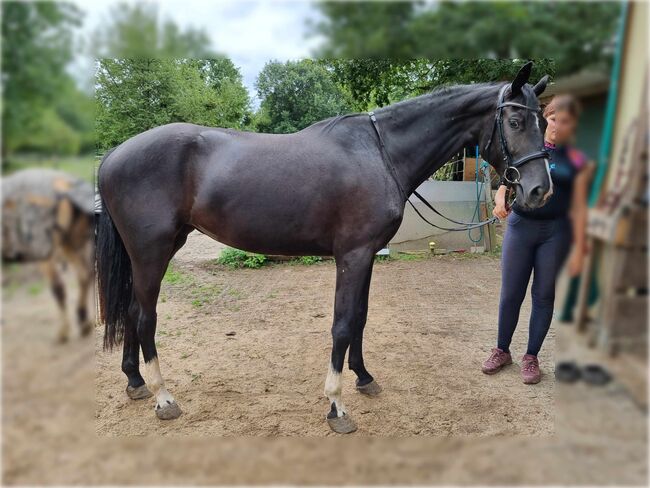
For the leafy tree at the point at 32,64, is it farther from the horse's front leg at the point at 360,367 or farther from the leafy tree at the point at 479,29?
the horse's front leg at the point at 360,367

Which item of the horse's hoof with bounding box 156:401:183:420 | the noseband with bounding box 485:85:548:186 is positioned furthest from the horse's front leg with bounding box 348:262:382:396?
the noseband with bounding box 485:85:548:186

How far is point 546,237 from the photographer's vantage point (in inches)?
83.6

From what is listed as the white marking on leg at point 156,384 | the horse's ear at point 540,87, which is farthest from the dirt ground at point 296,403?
the horse's ear at point 540,87

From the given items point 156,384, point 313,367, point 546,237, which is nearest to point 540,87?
point 546,237

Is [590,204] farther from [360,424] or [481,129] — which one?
[360,424]

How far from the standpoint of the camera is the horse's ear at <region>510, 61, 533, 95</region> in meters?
1.49

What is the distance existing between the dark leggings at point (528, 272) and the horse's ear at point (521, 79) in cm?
67

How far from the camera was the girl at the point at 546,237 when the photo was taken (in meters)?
0.68

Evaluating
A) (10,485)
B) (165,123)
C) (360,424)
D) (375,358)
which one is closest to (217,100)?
(165,123)

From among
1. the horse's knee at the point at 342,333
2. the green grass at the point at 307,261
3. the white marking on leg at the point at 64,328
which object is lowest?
the green grass at the point at 307,261

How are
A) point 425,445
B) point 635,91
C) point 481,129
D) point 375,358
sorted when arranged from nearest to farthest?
1. point 635,91
2. point 425,445
3. point 481,129
4. point 375,358

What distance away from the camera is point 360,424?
2186mm

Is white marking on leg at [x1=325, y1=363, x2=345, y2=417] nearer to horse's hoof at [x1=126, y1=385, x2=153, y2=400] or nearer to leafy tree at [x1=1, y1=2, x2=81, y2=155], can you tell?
horse's hoof at [x1=126, y1=385, x2=153, y2=400]

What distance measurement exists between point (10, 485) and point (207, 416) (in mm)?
1500
